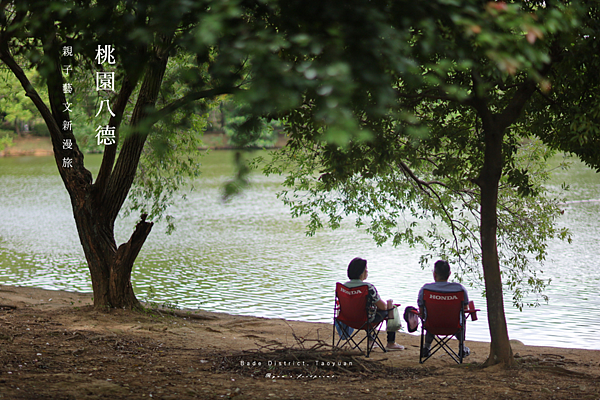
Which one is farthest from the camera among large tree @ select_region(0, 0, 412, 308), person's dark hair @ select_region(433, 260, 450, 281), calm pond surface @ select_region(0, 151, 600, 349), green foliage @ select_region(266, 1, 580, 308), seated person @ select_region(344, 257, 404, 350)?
calm pond surface @ select_region(0, 151, 600, 349)

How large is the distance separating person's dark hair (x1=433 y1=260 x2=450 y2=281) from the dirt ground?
82 centimetres

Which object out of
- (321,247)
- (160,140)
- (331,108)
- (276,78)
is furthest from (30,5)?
(321,247)

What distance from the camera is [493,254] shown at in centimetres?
526

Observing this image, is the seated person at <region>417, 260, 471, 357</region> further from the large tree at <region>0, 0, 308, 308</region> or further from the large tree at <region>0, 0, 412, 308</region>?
the large tree at <region>0, 0, 412, 308</region>

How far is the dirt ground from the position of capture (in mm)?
4207

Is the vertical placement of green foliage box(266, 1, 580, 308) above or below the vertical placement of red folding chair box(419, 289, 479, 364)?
above

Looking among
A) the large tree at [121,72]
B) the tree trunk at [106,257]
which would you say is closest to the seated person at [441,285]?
the large tree at [121,72]

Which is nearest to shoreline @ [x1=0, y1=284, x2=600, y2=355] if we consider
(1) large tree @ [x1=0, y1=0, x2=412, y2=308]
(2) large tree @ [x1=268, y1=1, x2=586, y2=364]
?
(2) large tree @ [x1=268, y1=1, x2=586, y2=364]

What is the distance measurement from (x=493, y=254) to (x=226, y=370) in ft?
8.16

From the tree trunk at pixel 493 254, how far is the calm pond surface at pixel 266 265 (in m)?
2.42

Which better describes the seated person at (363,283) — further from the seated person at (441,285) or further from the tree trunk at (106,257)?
the tree trunk at (106,257)

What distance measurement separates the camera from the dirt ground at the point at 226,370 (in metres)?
4.21

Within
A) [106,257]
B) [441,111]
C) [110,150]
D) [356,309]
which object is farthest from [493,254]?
[110,150]

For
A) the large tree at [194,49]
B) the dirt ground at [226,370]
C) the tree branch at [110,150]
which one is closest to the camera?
the large tree at [194,49]
